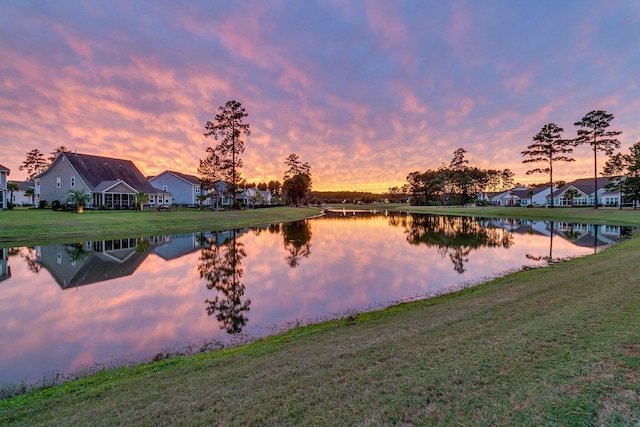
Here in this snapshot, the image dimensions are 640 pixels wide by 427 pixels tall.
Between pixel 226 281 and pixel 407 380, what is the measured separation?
1083 centimetres

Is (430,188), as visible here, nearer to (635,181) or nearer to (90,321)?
(635,181)

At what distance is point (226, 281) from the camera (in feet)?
44.9

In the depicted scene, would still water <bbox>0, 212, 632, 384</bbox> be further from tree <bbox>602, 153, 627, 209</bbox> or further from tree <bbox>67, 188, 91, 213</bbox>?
tree <bbox>602, 153, 627, 209</bbox>

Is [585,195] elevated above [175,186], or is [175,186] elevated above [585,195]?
[175,186]

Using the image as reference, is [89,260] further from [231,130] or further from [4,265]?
[231,130]

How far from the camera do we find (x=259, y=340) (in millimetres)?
7801

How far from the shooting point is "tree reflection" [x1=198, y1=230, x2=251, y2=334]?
31.2 feet

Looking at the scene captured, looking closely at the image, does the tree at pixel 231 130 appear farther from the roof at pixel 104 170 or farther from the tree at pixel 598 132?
the tree at pixel 598 132

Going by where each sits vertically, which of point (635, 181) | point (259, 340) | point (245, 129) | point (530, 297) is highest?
point (245, 129)

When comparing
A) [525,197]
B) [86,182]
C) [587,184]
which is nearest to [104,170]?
[86,182]

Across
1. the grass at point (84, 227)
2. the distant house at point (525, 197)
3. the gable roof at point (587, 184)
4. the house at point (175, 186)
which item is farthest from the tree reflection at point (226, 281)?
the distant house at point (525, 197)

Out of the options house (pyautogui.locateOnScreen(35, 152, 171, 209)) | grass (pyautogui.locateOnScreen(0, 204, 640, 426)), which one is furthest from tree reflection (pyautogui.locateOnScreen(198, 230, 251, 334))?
house (pyautogui.locateOnScreen(35, 152, 171, 209))

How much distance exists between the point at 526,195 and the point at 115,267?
111685 mm

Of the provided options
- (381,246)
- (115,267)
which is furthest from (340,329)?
(381,246)
